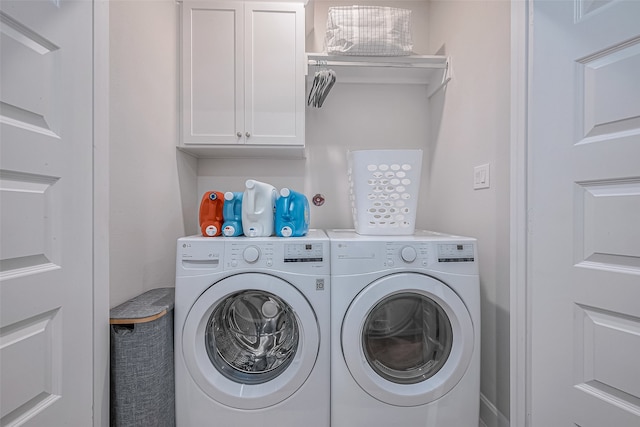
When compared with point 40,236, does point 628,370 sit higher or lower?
lower

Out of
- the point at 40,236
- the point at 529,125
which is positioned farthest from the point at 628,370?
the point at 40,236

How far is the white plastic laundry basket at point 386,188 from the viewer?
1.46 m

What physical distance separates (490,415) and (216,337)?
1.41 meters

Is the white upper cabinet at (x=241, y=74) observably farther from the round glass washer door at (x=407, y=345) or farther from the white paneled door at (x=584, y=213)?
the white paneled door at (x=584, y=213)

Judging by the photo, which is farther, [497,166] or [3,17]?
[497,166]

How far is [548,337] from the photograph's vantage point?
109 centimetres

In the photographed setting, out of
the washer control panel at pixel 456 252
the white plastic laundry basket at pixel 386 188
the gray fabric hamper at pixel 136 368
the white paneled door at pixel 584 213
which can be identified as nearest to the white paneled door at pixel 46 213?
→ the gray fabric hamper at pixel 136 368

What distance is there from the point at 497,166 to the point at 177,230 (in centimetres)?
178

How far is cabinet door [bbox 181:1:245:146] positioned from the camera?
165cm

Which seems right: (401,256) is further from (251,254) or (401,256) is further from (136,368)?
(136,368)

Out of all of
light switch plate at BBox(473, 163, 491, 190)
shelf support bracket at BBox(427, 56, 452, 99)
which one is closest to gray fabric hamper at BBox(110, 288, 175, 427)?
light switch plate at BBox(473, 163, 491, 190)

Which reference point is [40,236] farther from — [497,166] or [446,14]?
[446,14]

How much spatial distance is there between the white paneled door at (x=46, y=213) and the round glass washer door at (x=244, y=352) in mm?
378

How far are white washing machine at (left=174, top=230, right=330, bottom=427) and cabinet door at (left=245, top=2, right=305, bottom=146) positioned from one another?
74cm
